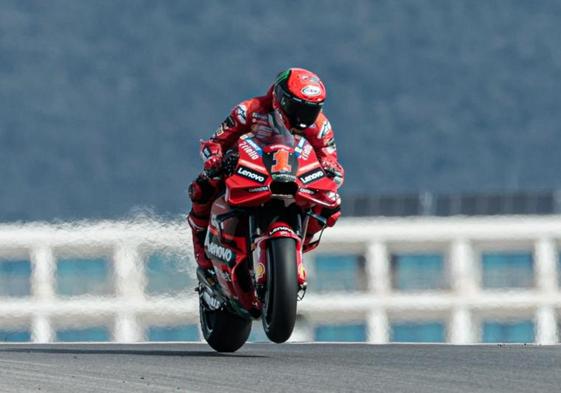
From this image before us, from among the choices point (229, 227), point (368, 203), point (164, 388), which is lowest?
point (164, 388)

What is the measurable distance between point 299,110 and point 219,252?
101 cm

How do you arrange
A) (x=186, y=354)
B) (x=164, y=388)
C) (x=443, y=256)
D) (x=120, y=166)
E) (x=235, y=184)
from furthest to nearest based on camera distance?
(x=120, y=166)
(x=443, y=256)
(x=186, y=354)
(x=235, y=184)
(x=164, y=388)

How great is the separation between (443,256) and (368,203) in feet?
34.2

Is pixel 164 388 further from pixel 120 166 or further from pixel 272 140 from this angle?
pixel 120 166

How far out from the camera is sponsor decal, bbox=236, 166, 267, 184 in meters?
9.77

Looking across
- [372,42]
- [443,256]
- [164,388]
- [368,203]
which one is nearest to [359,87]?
[372,42]

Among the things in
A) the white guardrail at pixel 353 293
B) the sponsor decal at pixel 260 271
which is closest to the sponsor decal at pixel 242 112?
the sponsor decal at pixel 260 271

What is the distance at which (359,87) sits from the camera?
91250 millimetres

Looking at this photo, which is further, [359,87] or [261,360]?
[359,87]

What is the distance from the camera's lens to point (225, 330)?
1073cm

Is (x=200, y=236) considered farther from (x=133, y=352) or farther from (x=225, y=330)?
(x=133, y=352)

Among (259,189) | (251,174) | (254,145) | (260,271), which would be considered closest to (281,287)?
(260,271)

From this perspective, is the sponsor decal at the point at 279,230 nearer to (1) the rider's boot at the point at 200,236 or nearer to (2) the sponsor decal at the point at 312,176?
(2) the sponsor decal at the point at 312,176

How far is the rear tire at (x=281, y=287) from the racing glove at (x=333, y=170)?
0.66 metres
